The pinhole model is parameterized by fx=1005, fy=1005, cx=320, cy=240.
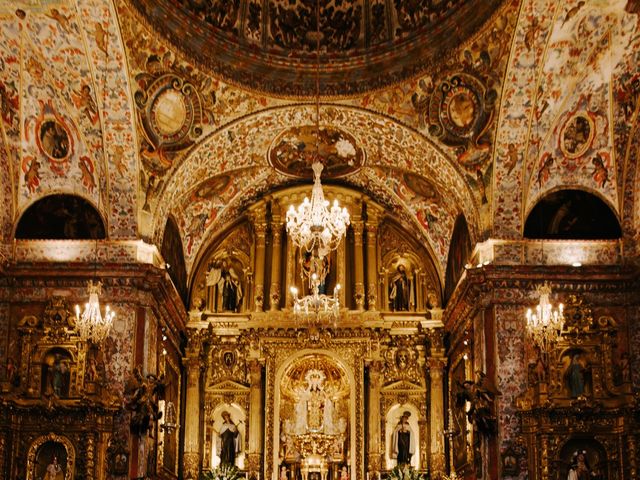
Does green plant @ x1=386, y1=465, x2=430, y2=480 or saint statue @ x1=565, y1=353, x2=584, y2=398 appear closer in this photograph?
saint statue @ x1=565, y1=353, x2=584, y2=398

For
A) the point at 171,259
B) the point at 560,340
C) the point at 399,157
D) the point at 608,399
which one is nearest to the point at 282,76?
the point at 399,157

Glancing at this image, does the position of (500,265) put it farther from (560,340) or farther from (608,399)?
(608,399)

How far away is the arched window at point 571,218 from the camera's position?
2078 centimetres

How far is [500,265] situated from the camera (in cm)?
2020

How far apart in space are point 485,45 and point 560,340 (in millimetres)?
5981

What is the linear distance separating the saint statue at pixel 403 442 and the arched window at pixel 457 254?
10.9 ft

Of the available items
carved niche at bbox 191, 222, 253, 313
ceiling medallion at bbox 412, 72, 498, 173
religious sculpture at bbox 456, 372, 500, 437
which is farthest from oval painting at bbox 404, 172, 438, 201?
religious sculpture at bbox 456, 372, 500, 437

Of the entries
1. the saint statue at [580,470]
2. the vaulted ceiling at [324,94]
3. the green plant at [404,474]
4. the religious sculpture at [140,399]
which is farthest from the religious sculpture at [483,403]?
the religious sculpture at [140,399]

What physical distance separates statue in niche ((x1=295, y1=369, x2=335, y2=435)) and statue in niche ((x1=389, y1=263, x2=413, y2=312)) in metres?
2.81

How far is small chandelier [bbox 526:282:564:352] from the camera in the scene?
18047 mm

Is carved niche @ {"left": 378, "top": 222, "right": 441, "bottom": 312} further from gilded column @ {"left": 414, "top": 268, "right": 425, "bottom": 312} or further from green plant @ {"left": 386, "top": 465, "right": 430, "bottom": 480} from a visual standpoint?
green plant @ {"left": 386, "top": 465, "right": 430, "bottom": 480}

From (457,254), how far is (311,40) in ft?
20.9

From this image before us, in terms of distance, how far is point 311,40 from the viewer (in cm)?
2159

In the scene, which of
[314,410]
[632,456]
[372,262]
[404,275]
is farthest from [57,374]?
[632,456]
